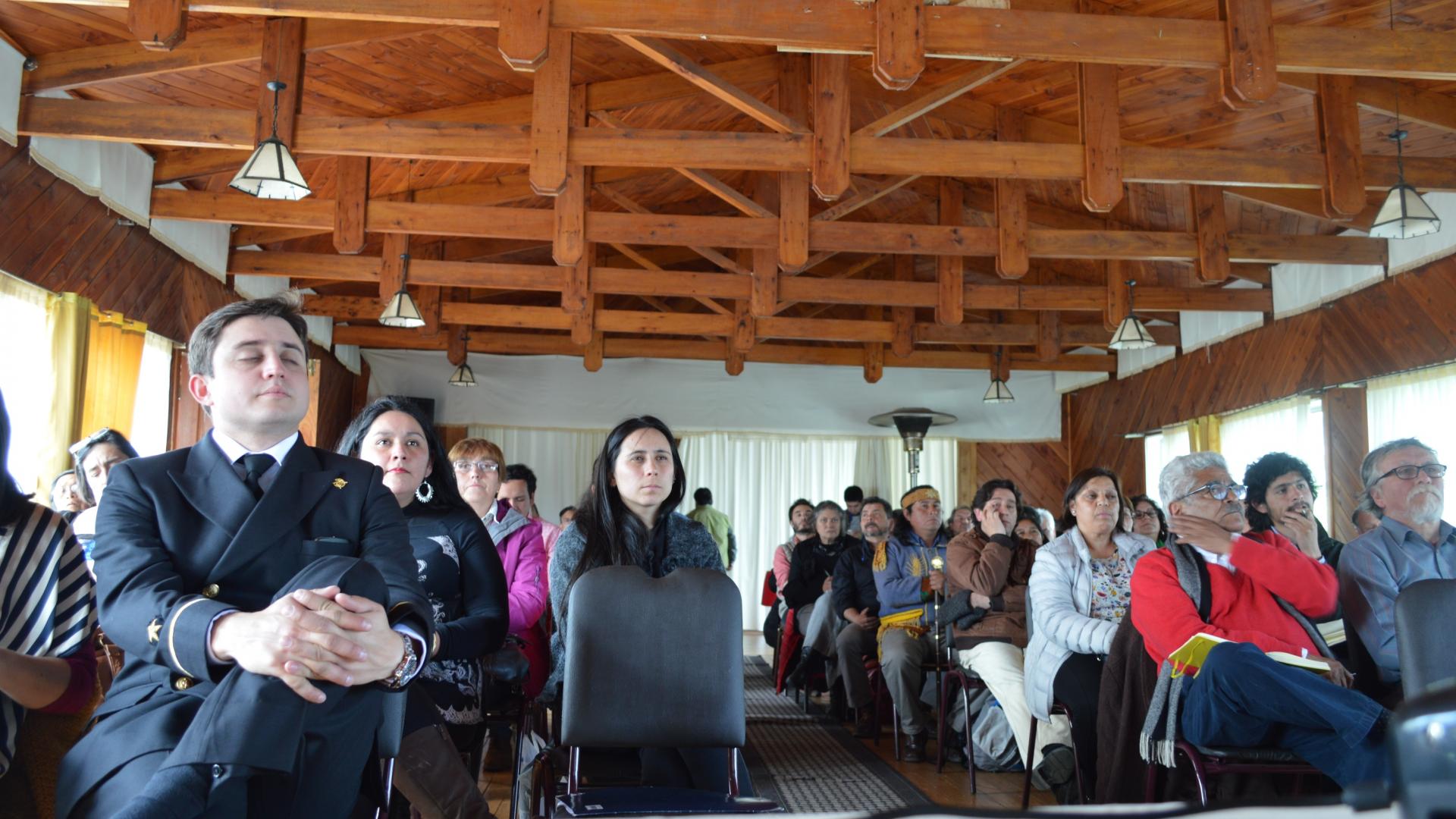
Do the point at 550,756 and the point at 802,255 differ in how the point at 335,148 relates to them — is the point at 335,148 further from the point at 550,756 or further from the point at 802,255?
the point at 550,756

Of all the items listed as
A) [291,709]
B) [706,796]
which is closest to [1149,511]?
[706,796]

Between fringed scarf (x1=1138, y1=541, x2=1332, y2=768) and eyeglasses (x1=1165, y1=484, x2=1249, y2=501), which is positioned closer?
fringed scarf (x1=1138, y1=541, x2=1332, y2=768)

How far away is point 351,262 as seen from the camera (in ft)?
28.7

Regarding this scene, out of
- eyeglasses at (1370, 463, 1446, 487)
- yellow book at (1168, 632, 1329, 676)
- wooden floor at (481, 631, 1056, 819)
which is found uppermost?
eyeglasses at (1370, 463, 1446, 487)

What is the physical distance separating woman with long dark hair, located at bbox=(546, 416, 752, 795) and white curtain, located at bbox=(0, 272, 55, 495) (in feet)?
13.3

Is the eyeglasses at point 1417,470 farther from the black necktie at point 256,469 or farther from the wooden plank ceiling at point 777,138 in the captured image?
the black necktie at point 256,469

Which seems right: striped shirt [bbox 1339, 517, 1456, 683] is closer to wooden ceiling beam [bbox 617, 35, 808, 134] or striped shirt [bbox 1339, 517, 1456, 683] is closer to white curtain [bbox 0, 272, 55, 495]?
wooden ceiling beam [bbox 617, 35, 808, 134]

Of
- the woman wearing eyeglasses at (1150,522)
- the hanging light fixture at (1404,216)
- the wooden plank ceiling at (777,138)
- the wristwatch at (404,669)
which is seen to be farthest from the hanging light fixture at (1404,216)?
the wristwatch at (404,669)

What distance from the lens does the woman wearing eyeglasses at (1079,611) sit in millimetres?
3600

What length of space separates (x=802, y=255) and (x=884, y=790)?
13.1 feet

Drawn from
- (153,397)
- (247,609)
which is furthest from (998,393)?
(247,609)

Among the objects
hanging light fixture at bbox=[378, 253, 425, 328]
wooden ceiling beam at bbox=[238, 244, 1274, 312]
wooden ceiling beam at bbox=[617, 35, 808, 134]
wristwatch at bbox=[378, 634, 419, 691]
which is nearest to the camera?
wristwatch at bbox=[378, 634, 419, 691]

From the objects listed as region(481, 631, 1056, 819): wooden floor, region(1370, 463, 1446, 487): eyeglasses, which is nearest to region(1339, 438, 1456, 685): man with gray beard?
region(1370, 463, 1446, 487): eyeglasses

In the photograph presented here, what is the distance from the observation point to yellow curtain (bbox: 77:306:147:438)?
20.4ft
